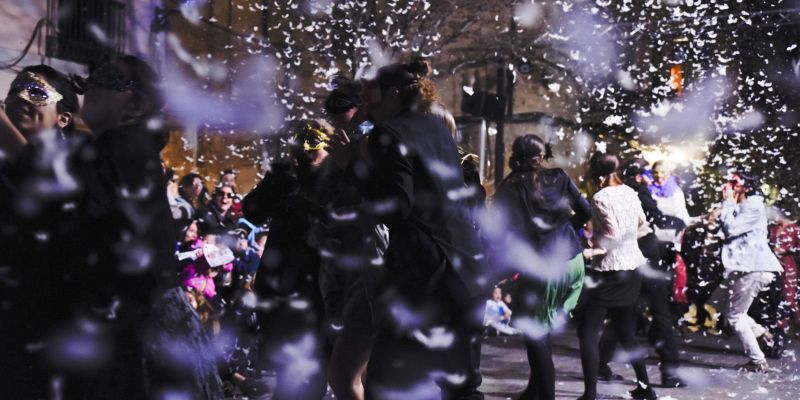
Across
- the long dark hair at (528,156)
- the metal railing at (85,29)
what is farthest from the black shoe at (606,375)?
the metal railing at (85,29)

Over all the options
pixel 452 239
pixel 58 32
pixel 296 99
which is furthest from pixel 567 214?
pixel 296 99

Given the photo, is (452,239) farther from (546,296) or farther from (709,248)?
(709,248)

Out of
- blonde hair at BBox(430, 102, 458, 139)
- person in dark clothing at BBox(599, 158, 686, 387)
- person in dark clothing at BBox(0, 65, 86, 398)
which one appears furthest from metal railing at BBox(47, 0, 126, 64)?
person in dark clothing at BBox(0, 65, 86, 398)

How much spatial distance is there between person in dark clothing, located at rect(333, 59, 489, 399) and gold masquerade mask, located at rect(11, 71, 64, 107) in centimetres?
115

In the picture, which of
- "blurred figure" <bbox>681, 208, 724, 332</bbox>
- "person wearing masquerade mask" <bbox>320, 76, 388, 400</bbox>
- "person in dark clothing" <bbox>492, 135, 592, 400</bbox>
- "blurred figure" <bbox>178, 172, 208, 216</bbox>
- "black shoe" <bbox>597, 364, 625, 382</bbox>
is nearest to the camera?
"person wearing masquerade mask" <bbox>320, 76, 388, 400</bbox>

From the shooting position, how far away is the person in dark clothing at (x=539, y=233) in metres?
6.02

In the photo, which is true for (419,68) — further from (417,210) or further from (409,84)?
(417,210)

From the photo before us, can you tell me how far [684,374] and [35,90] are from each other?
6.54 m

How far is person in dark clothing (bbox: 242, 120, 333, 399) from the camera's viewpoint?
4648 millimetres

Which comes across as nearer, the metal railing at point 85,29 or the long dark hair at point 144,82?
the long dark hair at point 144,82

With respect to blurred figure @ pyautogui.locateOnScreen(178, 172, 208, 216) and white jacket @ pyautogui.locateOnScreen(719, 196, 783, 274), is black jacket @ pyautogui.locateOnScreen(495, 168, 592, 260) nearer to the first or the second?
white jacket @ pyautogui.locateOnScreen(719, 196, 783, 274)

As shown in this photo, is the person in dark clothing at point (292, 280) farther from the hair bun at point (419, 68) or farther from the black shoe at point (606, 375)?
the black shoe at point (606, 375)

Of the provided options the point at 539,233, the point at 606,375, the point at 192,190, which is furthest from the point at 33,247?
the point at 192,190

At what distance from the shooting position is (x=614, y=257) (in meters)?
7.11
